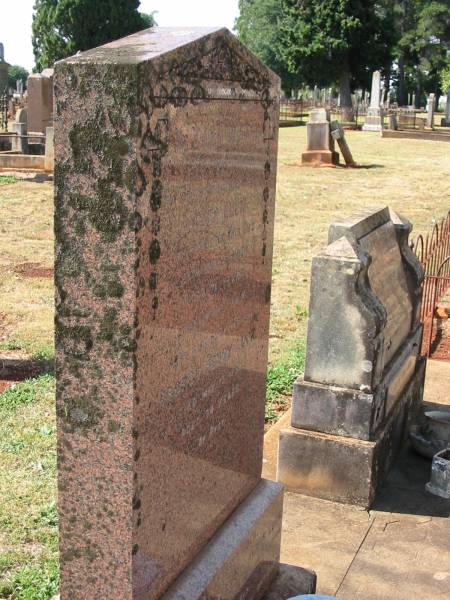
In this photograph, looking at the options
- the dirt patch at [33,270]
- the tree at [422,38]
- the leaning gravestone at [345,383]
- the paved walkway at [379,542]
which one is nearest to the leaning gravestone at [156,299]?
the paved walkway at [379,542]

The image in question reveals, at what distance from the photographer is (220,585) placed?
3.08 m

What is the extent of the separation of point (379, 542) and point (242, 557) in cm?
136

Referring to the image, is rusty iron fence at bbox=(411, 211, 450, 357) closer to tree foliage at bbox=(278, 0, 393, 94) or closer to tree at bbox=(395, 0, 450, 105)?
tree foliage at bbox=(278, 0, 393, 94)

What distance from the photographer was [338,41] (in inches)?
1740

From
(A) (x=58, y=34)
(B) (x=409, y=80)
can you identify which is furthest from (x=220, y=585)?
(B) (x=409, y=80)

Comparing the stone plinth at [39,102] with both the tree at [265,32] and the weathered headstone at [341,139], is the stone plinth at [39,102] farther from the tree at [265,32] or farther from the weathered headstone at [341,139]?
the tree at [265,32]

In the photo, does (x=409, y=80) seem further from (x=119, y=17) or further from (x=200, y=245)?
(x=200, y=245)

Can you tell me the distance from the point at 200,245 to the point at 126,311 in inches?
19.8

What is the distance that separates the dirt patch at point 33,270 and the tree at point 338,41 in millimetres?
36706

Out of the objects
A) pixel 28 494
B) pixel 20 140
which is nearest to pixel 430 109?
pixel 20 140

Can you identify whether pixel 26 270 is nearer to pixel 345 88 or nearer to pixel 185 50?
pixel 185 50

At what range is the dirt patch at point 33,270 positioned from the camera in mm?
10289

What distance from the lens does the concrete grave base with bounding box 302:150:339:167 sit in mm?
22750

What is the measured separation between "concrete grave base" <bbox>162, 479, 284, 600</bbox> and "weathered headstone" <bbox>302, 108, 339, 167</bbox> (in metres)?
19.5
